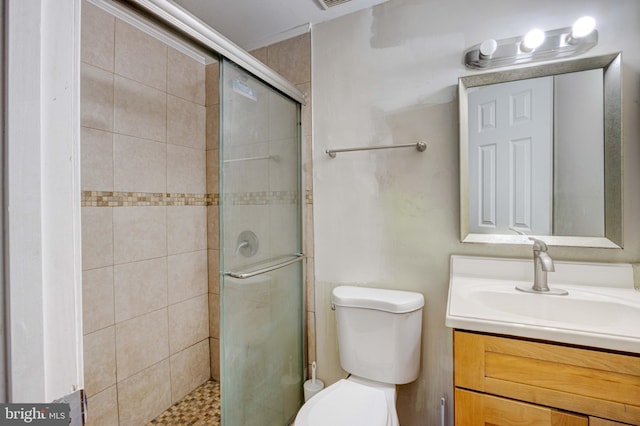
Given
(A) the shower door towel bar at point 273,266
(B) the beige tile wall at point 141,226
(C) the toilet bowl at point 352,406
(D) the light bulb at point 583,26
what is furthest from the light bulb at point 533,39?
(B) the beige tile wall at point 141,226

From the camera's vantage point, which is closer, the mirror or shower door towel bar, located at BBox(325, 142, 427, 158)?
the mirror

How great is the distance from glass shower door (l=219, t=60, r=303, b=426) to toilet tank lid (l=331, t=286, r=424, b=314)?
35 cm

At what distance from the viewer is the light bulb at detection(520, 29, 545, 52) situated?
122 centimetres

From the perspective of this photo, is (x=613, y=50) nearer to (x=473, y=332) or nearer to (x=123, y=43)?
(x=473, y=332)

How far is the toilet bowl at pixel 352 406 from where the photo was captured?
1.10 metres

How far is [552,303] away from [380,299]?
655 mm

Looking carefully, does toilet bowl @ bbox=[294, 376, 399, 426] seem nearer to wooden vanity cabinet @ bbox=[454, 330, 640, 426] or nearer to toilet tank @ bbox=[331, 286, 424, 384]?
toilet tank @ bbox=[331, 286, 424, 384]

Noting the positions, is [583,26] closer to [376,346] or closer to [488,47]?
[488,47]

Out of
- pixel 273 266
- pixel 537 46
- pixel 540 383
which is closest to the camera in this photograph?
pixel 540 383

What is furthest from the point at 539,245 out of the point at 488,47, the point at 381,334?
the point at 488,47

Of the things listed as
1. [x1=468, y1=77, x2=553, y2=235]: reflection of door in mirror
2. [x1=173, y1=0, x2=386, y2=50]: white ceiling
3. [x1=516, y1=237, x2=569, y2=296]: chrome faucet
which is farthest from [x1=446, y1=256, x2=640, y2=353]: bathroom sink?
[x1=173, y1=0, x2=386, y2=50]: white ceiling

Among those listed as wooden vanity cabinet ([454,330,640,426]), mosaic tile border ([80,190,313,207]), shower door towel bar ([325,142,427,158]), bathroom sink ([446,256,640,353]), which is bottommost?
wooden vanity cabinet ([454,330,640,426])

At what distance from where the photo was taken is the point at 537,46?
1.24 metres

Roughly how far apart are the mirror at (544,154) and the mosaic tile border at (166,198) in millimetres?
890
